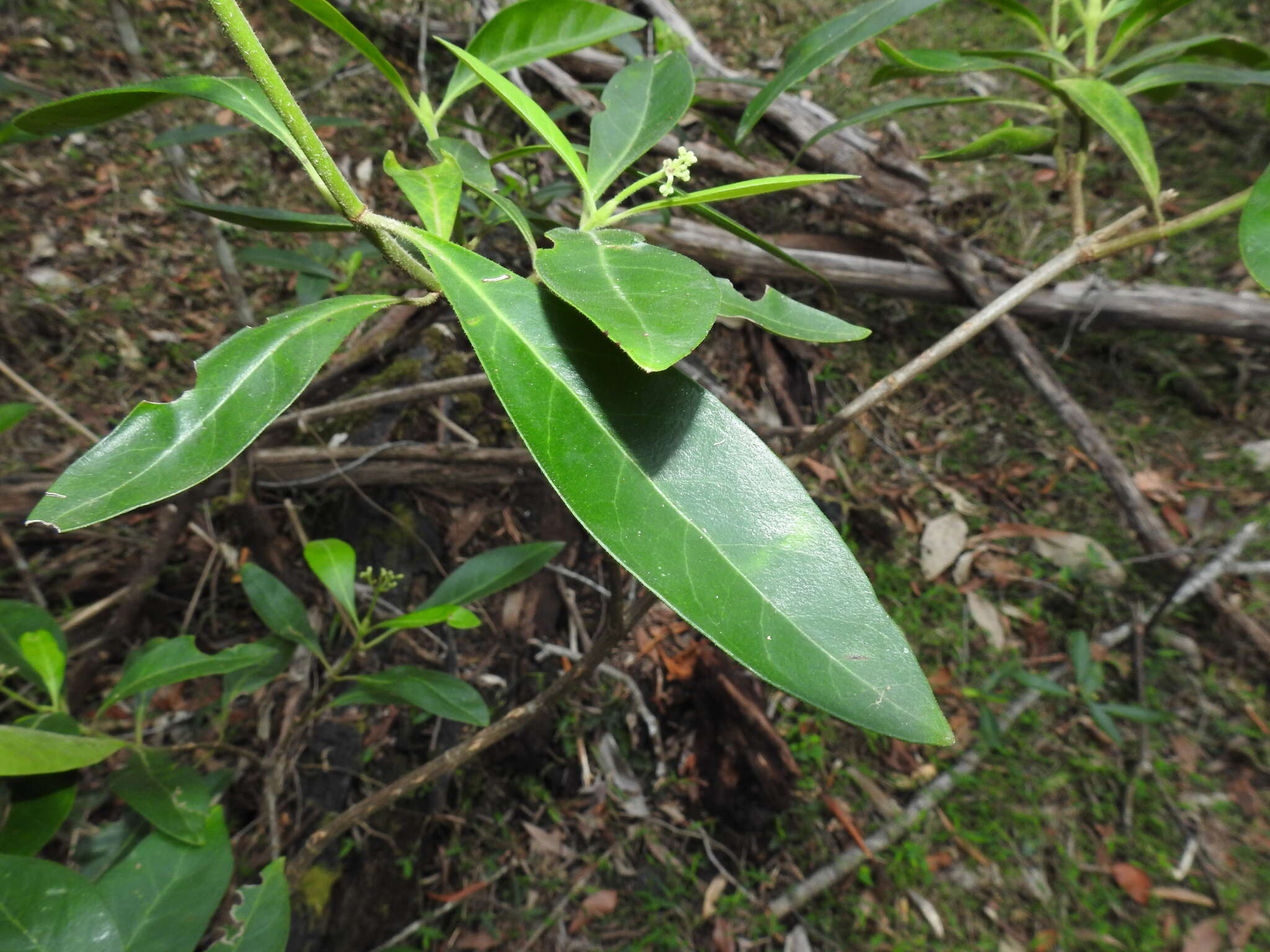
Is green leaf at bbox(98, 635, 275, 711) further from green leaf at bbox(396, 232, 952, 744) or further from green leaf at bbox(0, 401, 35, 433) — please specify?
green leaf at bbox(396, 232, 952, 744)

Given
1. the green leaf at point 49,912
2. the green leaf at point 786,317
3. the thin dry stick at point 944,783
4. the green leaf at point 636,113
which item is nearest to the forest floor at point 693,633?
the thin dry stick at point 944,783

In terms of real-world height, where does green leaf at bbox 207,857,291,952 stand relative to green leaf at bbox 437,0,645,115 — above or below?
below

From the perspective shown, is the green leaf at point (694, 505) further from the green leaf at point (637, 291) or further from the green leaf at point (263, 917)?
the green leaf at point (263, 917)

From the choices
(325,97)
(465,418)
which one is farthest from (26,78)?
(465,418)

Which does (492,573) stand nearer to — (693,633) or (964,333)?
(693,633)

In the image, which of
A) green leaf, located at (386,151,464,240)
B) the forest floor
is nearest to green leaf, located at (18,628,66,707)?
the forest floor

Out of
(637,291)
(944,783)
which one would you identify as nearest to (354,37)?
(637,291)
